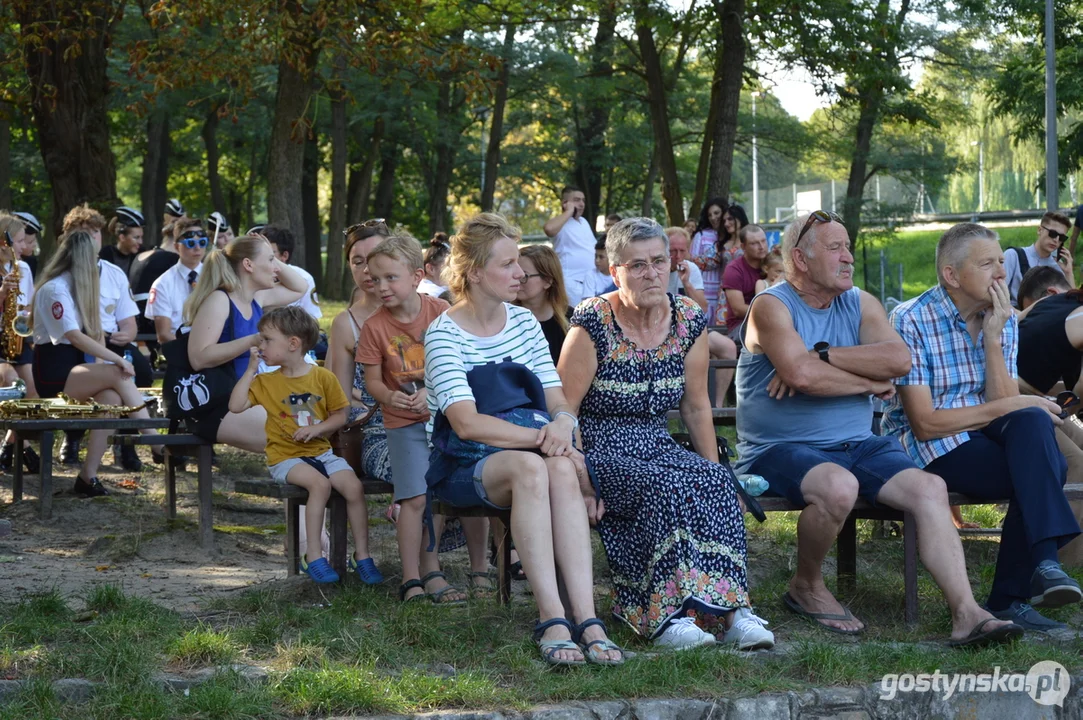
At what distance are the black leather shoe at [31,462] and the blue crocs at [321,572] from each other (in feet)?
14.2

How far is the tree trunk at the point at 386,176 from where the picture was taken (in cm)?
2956

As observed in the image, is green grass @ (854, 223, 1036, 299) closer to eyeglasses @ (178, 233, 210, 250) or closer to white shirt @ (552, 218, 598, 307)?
white shirt @ (552, 218, 598, 307)

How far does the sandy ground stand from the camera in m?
6.02

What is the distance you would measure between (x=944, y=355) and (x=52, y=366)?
221 inches

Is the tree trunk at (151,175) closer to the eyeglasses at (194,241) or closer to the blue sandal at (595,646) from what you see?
the eyeglasses at (194,241)

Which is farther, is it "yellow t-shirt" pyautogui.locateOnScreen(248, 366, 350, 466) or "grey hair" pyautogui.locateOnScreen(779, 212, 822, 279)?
"yellow t-shirt" pyautogui.locateOnScreen(248, 366, 350, 466)

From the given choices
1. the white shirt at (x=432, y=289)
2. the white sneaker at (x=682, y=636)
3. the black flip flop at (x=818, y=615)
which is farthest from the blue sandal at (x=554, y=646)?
the white shirt at (x=432, y=289)

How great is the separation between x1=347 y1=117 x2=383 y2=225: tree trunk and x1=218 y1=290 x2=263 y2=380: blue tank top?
739 inches

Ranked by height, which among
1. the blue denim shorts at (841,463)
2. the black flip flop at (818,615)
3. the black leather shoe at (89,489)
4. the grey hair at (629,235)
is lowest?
the black flip flop at (818,615)

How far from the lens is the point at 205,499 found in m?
7.15

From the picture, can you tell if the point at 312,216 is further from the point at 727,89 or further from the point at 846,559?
the point at 846,559

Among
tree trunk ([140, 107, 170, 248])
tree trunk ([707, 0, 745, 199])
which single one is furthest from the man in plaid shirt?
tree trunk ([140, 107, 170, 248])

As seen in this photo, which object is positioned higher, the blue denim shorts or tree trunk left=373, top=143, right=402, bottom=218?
tree trunk left=373, top=143, right=402, bottom=218

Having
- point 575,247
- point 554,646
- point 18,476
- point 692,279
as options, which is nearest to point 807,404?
point 554,646
